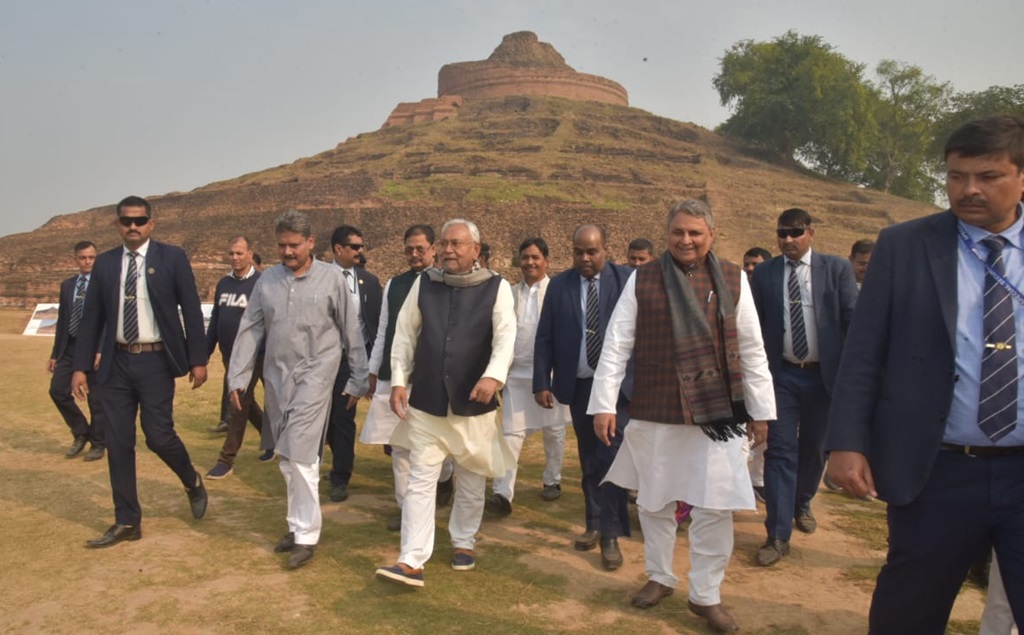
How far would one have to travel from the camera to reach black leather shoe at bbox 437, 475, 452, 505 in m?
5.64

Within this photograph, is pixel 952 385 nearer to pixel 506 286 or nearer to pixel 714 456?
pixel 714 456

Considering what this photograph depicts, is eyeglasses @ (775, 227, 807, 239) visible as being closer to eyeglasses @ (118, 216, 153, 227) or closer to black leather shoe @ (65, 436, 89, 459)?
eyeglasses @ (118, 216, 153, 227)

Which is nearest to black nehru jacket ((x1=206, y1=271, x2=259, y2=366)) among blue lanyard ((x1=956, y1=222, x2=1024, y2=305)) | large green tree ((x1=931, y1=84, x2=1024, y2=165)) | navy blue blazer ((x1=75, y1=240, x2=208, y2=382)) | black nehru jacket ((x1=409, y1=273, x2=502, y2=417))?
navy blue blazer ((x1=75, y1=240, x2=208, y2=382))

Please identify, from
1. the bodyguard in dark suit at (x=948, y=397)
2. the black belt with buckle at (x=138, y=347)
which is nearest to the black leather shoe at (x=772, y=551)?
the bodyguard in dark suit at (x=948, y=397)

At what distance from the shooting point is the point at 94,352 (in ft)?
15.1

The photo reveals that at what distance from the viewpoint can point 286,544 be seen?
4.36 m

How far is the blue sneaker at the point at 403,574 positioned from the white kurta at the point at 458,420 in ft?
1.72

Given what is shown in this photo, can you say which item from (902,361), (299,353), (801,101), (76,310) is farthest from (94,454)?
(801,101)

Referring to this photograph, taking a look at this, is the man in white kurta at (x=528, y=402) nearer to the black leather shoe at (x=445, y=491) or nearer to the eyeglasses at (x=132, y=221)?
the black leather shoe at (x=445, y=491)

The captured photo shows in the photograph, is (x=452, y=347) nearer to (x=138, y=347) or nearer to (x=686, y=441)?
(x=686, y=441)

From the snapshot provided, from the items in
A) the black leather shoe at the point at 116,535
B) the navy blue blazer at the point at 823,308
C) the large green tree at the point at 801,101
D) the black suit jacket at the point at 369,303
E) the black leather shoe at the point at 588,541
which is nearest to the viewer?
the black leather shoe at the point at 116,535

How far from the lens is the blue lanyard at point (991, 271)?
7.30 ft

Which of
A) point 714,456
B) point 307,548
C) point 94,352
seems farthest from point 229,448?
point 714,456

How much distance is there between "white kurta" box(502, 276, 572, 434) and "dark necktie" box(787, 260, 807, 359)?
1.60 meters
